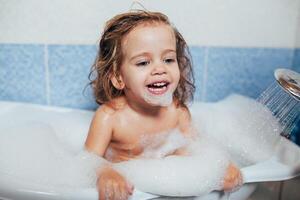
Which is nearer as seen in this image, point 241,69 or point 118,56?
point 118,56

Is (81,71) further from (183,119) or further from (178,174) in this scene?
(178,174)

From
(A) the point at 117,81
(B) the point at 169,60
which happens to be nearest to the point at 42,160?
(A) the point at 117,81

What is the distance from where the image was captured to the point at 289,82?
628 millimetres

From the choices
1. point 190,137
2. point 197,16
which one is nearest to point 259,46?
point 197,16

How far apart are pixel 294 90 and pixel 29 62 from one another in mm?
709

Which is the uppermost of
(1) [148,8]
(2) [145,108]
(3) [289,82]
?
(1) [148,8]

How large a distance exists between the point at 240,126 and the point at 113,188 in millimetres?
458

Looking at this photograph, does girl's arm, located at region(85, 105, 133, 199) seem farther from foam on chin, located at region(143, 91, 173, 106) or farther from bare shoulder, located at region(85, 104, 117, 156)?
foam on chin, located at region(143, 91, 173, 106)

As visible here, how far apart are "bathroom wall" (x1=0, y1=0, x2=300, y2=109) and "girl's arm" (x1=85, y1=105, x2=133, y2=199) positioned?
0.66 ft

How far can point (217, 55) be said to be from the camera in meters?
0.95

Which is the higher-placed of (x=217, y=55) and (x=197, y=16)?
(x=197, y=16)

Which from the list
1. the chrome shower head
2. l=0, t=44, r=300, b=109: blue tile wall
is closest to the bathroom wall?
l=0, t=44, r=300, b=109: blue tile wall

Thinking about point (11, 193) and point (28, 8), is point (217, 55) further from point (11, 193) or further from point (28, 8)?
point (11, 193)

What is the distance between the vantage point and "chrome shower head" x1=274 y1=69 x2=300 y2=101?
2.01 feet
